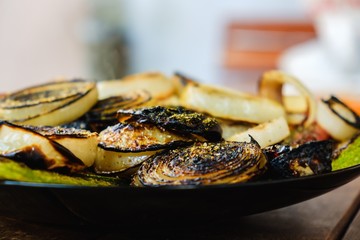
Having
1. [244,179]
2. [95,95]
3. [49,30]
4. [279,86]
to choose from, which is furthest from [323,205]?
[49,30]

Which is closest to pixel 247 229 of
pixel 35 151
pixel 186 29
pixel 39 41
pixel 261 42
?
pixel 35 151

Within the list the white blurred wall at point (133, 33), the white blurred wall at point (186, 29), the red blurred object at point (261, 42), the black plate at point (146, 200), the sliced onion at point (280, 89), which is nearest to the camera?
the black plate at point (146, 200)

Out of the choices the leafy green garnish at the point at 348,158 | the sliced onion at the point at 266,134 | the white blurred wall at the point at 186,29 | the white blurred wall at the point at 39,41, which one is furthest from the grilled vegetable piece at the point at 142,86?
the white blurred wall at the point at 186,29

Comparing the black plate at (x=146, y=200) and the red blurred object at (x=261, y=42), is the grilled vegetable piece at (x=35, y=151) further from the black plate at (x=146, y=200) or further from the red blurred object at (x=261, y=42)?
the red blurred object at (x=261, y=42)

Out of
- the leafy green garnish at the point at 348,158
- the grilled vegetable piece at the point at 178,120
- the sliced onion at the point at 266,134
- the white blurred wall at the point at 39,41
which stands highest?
the grilled vegetable piece at the point at 178,120

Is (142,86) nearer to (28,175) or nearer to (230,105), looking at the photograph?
(230,105)

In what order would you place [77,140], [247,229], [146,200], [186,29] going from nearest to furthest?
[146,200] < [77,140] < [247,229] < [186,29]

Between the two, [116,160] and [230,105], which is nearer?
[116,160]
